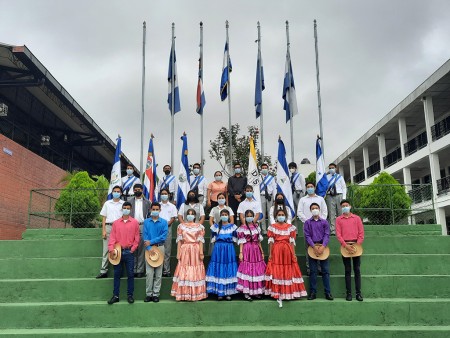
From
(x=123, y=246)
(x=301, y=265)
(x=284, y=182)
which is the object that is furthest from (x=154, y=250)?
(x=284, y=182)

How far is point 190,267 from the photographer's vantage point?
6602mm

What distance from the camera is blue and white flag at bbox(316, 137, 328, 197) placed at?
29.3 ft

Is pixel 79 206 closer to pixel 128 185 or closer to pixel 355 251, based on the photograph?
pixel 128 185

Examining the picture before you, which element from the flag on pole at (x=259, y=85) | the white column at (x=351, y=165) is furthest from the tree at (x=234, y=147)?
the white column at (x=351, y=165)

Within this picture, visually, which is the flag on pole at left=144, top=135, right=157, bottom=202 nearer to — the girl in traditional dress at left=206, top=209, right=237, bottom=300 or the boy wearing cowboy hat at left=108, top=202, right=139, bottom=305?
the boy wearing cowboy hat at left=108, top=202, right=139, bottom=305

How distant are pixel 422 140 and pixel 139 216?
21188 mm

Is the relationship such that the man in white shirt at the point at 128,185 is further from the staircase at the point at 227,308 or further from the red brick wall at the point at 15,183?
the red brick wall at the point at 15,183

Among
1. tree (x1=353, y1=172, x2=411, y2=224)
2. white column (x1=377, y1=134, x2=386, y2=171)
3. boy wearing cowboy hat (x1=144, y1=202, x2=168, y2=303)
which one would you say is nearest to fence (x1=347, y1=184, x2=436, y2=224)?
tree (x1=353, y1=172, x2=411, y2=224)

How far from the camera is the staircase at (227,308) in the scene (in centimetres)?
602

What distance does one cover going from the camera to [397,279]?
696 cm

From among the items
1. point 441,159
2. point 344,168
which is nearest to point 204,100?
point 441,159

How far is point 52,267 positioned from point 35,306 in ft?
4.51

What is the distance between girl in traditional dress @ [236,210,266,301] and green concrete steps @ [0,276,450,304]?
1005 millimetres

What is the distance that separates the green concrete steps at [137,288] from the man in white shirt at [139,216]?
31cm
